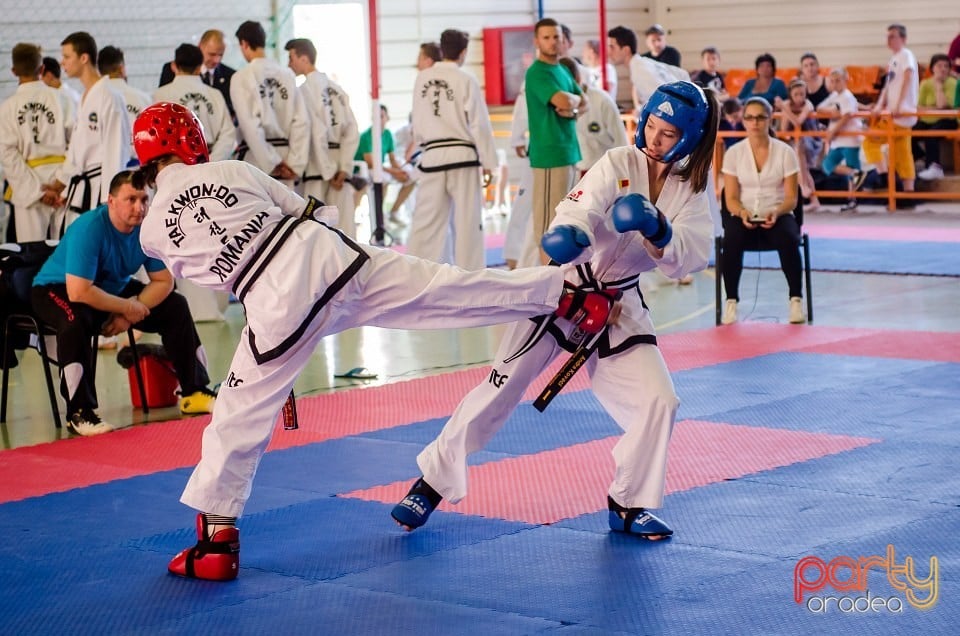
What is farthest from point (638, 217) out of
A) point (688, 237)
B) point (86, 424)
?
point (86, 424)

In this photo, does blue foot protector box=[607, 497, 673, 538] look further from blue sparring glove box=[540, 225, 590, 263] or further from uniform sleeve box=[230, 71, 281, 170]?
uniform sleeve box=[230, 71, 281, 170]

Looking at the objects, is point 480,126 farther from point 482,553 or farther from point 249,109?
point 482,553

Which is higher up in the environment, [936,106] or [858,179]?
[936,106]

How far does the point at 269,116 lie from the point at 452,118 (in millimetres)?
1298

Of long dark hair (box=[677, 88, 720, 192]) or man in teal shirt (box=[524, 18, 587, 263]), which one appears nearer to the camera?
long dark hair (box=[677, 88, 720, 192])

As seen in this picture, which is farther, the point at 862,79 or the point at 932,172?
the point at 862,79

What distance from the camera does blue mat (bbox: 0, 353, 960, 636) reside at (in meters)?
3.34

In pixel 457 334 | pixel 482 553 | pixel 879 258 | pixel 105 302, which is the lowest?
pixel 482 553

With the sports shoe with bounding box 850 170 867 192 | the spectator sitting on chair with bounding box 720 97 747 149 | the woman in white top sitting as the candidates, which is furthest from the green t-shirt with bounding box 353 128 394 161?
the woman in white top sitting

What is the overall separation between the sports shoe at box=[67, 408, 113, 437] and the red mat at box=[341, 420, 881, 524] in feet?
5.80

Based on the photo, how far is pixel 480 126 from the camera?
9344mm

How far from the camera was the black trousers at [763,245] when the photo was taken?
814 cm

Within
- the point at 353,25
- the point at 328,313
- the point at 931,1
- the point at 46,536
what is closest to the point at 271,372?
the point at 328,313

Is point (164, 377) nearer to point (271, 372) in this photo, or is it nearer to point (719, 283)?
point (271, 372)
